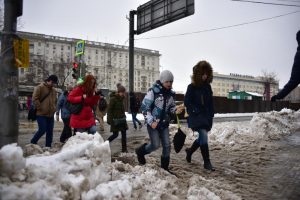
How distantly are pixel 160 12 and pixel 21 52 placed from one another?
16961 millimetres

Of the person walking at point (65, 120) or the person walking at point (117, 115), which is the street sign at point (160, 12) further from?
the person walking at point (117, 115)

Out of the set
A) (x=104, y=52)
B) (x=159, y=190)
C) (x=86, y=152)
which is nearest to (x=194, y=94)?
(x=159, y=190)

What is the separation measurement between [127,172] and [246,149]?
15.1 ft

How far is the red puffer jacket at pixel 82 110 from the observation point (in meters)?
5.71

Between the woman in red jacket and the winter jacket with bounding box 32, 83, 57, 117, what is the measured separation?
1.24 m

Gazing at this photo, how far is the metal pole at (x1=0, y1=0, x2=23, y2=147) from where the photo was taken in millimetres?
4656

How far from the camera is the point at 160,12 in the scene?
20812 millimetres

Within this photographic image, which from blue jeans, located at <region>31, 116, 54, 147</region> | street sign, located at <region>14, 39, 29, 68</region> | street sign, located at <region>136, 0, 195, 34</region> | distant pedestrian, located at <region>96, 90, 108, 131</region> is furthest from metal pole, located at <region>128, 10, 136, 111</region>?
street sign, located at <region>14, 39, 29, 68</region>

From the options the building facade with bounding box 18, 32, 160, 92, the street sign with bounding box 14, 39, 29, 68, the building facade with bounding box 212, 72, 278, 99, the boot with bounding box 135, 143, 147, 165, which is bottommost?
the boot with bounding box 135, 143, 147, 165

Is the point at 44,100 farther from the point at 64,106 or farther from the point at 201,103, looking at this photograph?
the point at 201,103

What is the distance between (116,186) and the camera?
3.33 m

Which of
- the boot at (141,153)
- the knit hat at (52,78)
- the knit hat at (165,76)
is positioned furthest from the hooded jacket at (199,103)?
the knit hat at (52,78)

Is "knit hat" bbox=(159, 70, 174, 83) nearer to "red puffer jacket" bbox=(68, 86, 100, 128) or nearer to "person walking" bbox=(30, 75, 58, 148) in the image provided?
"red puffer jacket" bbox=(68, 86, 100, 128)

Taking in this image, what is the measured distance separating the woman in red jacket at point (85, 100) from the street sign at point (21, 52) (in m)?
1.07
